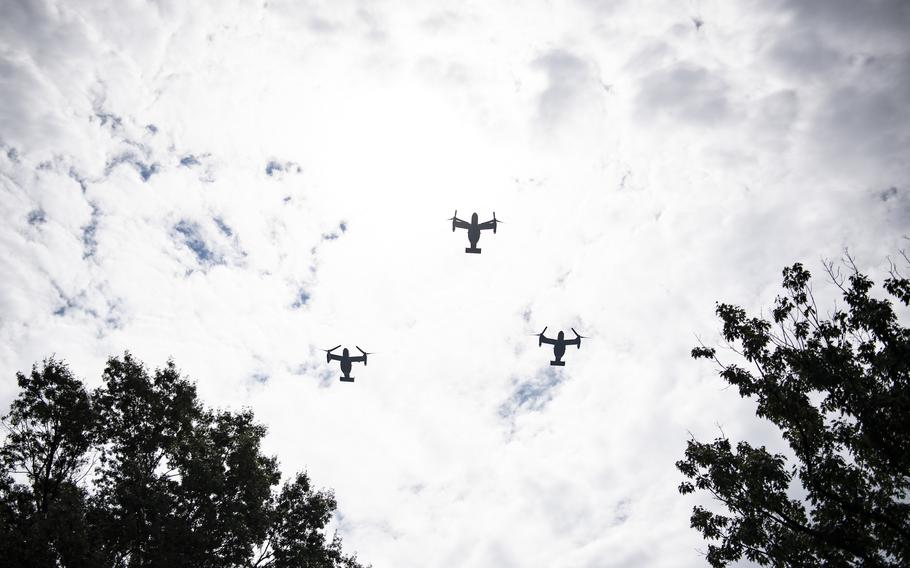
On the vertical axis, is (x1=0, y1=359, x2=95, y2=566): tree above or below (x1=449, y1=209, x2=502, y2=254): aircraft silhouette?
below

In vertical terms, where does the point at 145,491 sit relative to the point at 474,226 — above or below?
below

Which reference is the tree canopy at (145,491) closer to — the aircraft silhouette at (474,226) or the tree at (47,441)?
Result: the tree at (47,441)

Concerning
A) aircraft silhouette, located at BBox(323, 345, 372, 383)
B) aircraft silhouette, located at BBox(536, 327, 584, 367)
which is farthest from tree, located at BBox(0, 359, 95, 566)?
aircraft silhouette, located at BBox(536, 327, 584, 367)

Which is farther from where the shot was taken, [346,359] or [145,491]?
[346,359]

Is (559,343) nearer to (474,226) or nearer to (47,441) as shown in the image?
(474,226)

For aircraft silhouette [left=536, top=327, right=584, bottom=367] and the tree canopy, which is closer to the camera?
the tree canopy

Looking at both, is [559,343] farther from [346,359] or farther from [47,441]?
[47,441]

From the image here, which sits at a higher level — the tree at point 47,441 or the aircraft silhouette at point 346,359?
the aircraft silhouette at point 346,359

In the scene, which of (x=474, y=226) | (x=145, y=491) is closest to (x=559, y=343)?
(x=474, y=226)

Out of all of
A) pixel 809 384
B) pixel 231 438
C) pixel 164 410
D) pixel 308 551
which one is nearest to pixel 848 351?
pixel 809 384

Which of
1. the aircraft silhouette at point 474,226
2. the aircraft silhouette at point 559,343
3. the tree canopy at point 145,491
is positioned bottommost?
the tree canopy at point 145,491

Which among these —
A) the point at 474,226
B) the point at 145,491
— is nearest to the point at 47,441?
the point at 145,491

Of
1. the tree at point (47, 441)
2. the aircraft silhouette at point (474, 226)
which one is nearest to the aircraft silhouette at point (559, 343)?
the aircraft silhouette at point (474, 226)

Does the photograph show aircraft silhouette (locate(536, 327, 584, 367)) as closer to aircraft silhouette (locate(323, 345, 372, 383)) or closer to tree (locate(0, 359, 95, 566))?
aircraft silhouette (locate(323, 345, 372, 383))
